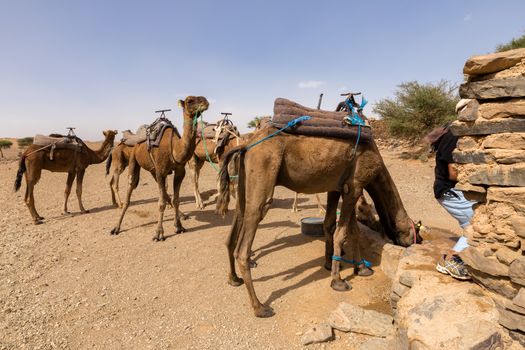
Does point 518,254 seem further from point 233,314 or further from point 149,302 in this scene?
point 149,302

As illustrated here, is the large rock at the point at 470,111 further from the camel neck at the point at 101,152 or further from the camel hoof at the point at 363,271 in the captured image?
the camel neck at the point at 101,152

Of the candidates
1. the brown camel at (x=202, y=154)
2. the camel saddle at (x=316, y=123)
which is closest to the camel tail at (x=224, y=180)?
the camel saddle at (x=316, y=123)

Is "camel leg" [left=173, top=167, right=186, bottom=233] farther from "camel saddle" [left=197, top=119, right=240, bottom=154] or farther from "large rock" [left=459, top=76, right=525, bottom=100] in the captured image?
"large rock" [left=459, top=76, right=525, bottom=100]

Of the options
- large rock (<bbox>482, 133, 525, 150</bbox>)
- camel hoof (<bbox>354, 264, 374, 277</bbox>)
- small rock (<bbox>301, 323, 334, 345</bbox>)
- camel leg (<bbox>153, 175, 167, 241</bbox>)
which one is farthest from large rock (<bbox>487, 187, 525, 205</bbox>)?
camel leg (<bbox>153, 175, 167, 241</bbox>)

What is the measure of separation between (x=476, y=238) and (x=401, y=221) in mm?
2064

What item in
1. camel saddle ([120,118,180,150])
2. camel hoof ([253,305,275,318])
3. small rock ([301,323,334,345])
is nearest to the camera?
small rock ([301,323,334,345])

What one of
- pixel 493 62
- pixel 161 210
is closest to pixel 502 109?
pixel 493 62

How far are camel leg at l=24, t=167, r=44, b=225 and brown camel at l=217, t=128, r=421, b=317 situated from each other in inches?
243

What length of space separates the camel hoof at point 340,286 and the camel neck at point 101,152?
342 inches

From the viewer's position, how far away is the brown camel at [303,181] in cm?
376

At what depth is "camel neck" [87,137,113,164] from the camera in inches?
392

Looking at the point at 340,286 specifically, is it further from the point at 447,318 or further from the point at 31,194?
the point at 31,194

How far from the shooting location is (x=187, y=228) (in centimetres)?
723

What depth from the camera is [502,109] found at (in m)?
2.47
